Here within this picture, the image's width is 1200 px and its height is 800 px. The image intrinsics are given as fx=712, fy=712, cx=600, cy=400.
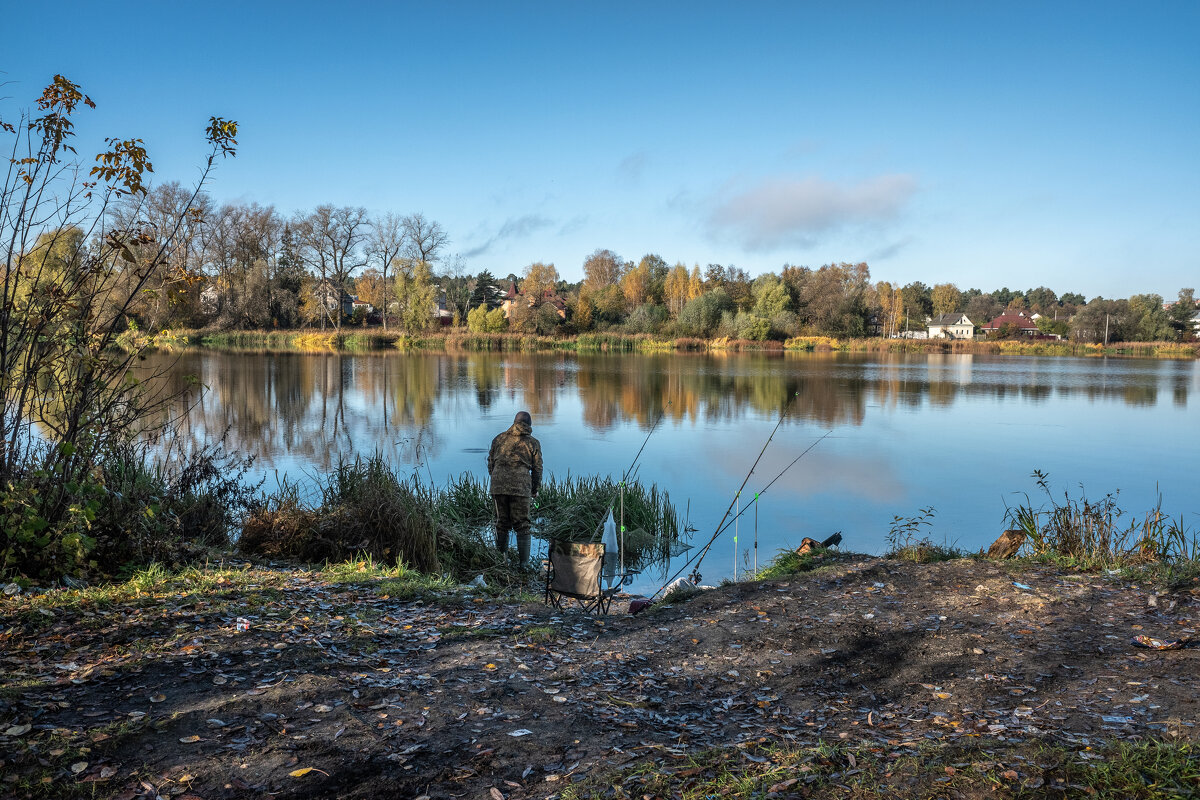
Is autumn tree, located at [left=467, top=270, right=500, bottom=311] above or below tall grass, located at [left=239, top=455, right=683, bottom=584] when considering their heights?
above

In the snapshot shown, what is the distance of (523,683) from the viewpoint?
4.42 metres

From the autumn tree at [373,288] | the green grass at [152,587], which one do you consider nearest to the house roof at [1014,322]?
the autumn tree at [373,288]

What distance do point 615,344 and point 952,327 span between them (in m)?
69.1

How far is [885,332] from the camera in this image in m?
97.4

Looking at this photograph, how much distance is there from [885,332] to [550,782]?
103m

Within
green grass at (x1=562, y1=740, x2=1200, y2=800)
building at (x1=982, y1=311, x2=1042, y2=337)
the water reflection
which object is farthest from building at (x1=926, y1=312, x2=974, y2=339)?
green grass at (x1=562, y1=740, x2=1200, y2=800)

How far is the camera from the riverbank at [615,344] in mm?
59875

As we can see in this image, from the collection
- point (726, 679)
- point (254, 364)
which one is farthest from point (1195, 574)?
point (254, 364)

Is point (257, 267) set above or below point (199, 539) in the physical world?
above

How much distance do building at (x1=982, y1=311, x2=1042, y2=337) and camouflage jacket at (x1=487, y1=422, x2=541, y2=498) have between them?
113 meters

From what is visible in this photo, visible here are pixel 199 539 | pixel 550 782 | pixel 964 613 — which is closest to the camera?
pixel 550 782

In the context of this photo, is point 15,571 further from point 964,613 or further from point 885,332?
point 885,332

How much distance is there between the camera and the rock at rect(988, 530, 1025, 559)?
7.66 meters

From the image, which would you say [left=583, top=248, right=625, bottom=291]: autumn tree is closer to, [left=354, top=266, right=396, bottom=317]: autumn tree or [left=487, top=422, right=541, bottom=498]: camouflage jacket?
[left=354, top=266, right=396, bottom=317]: autumn tree
